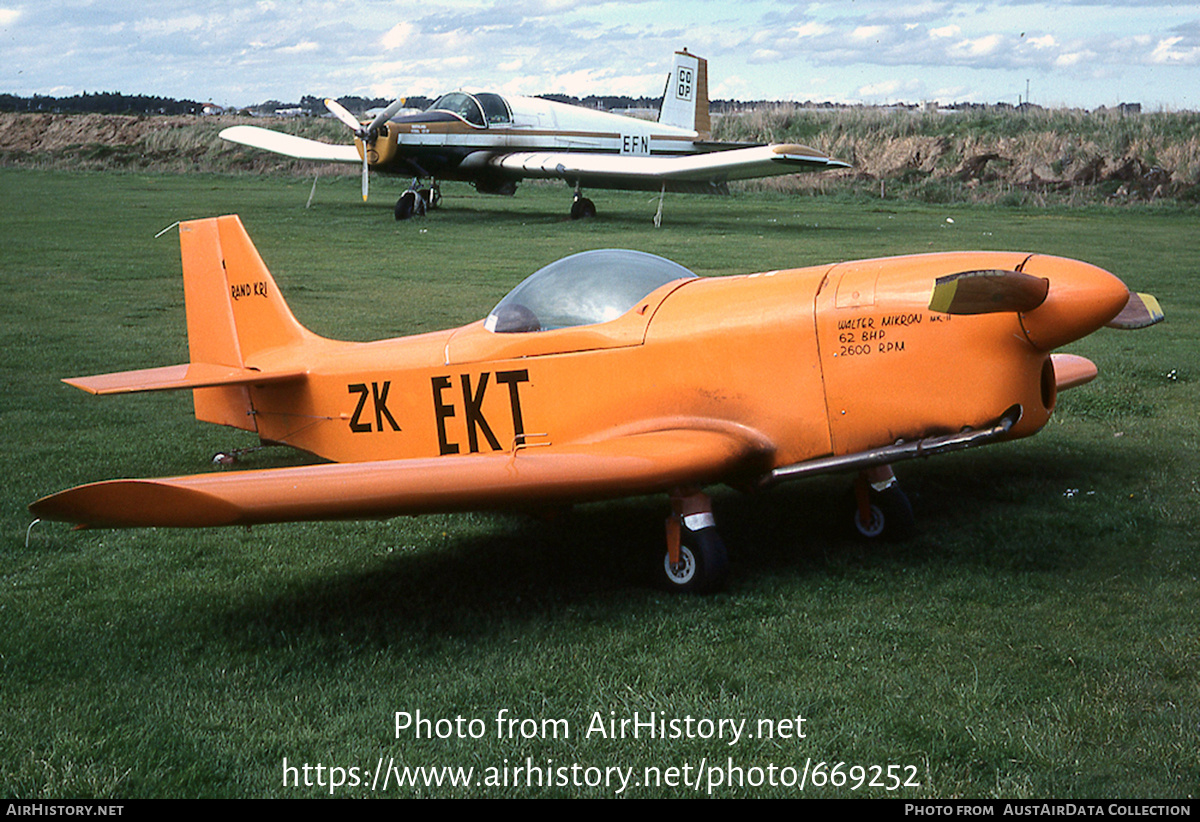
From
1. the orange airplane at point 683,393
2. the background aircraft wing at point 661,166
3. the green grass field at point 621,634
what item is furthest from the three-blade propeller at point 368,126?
the orange airplane at point 683,393

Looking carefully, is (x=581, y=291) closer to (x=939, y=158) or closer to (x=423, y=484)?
(x=423, y=484)

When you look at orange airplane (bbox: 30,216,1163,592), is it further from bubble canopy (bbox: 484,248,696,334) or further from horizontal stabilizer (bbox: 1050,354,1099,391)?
horizontal stabilizer (bbox: 1050,354,1099,391)

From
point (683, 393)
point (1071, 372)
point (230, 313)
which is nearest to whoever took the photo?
point (683, 393)

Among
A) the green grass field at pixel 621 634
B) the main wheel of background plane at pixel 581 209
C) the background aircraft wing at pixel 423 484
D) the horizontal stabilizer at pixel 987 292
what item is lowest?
the green grass field at pixel 621 634

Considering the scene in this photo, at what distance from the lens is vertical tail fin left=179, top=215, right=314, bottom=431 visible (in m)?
6.60

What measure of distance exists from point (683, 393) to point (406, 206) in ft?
69.2

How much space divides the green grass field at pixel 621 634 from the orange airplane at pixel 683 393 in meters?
0.52

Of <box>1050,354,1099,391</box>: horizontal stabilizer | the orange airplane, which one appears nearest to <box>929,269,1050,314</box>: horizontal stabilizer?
the orange airplane

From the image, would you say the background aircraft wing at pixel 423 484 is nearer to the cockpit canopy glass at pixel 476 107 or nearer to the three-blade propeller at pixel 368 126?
the three-blade propeller at pixel 368 126

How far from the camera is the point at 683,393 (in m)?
4.94

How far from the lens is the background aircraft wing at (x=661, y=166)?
2225 centimetres

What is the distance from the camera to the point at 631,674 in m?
3.89

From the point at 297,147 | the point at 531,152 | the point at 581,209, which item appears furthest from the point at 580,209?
the point at 297,147

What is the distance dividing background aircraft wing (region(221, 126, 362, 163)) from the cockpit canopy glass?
3385 millimetres
